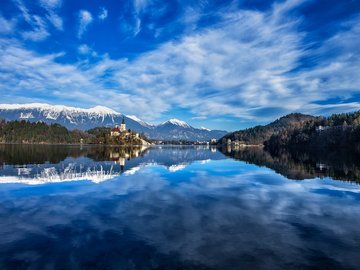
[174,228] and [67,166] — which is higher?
[67,166]

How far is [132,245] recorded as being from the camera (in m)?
14.5

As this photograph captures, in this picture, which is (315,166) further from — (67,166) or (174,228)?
(174,228)

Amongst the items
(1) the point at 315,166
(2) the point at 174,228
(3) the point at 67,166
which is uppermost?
(3) the point at 67,166

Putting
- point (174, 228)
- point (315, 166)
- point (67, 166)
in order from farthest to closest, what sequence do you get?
1. point (315, 166)
2. point (67, 166)
3. point (174, 228)

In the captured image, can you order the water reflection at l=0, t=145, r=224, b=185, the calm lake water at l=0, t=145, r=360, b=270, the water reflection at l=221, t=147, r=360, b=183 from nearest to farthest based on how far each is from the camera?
1. the calm lake water at l=0, t=145, r=360, b=270
2. the water reflection at l=0, t=145, r=224, b=185
3. the water reflection at l=221, t=147, r=360, b=183

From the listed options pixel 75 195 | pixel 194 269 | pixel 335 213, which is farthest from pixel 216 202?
pixel 194 269

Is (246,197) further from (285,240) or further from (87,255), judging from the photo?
(87,255)

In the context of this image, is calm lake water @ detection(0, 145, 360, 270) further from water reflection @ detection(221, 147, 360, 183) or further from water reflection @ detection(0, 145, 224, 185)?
water reflection @ detection(221, 147, 360, 183)

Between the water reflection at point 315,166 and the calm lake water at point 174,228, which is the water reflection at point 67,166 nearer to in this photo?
the calm lake water at point 174,228

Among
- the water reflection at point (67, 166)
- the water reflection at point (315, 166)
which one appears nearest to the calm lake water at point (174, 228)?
the water reflection at point (67, 166)

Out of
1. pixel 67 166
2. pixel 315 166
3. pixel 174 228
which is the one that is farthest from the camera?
pixel 315 166

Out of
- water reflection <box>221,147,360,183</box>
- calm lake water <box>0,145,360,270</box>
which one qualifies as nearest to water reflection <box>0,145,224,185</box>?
calm lake water <box>0,145,360,270</box>

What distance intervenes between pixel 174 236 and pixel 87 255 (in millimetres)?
4776

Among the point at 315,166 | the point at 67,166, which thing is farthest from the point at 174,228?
the point at 315,166
